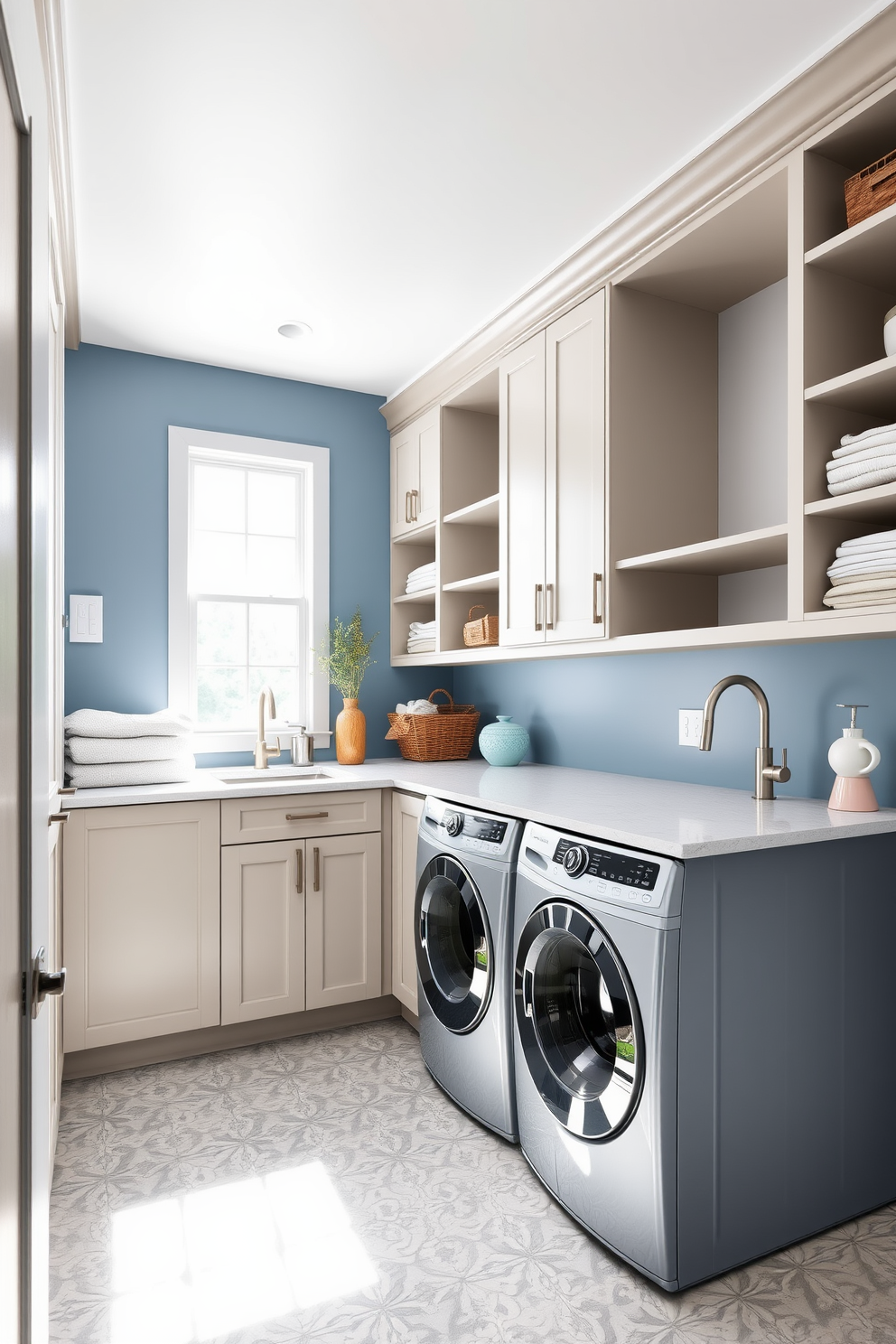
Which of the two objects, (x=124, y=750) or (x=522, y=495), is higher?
(x=522, y=495)

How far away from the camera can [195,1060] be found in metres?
2.76

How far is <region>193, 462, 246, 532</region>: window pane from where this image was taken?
11.6ft

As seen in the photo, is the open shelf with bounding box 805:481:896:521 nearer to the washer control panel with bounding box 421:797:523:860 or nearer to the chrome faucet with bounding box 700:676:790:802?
the chrome faucet with bounding box 700:676:790:802

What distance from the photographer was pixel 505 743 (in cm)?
318

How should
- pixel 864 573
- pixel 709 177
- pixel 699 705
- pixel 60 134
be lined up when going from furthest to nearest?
pixel 699 705, pixel 709 177, pixel 60 134, pixel 864 573

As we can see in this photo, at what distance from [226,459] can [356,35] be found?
6.88 feet

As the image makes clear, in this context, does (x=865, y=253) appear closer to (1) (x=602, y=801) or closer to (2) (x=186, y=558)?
(1) (x=602, y=801)

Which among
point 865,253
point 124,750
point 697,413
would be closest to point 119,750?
point 124,750

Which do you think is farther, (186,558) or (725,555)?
(186,558)

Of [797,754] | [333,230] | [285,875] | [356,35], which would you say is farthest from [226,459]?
[797,754]

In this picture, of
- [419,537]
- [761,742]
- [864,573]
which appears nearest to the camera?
[864,573]

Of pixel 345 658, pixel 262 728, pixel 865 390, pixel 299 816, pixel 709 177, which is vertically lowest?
pixel 299 816

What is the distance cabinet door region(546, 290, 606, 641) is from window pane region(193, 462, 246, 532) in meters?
1.53

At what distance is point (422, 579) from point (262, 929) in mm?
1659
